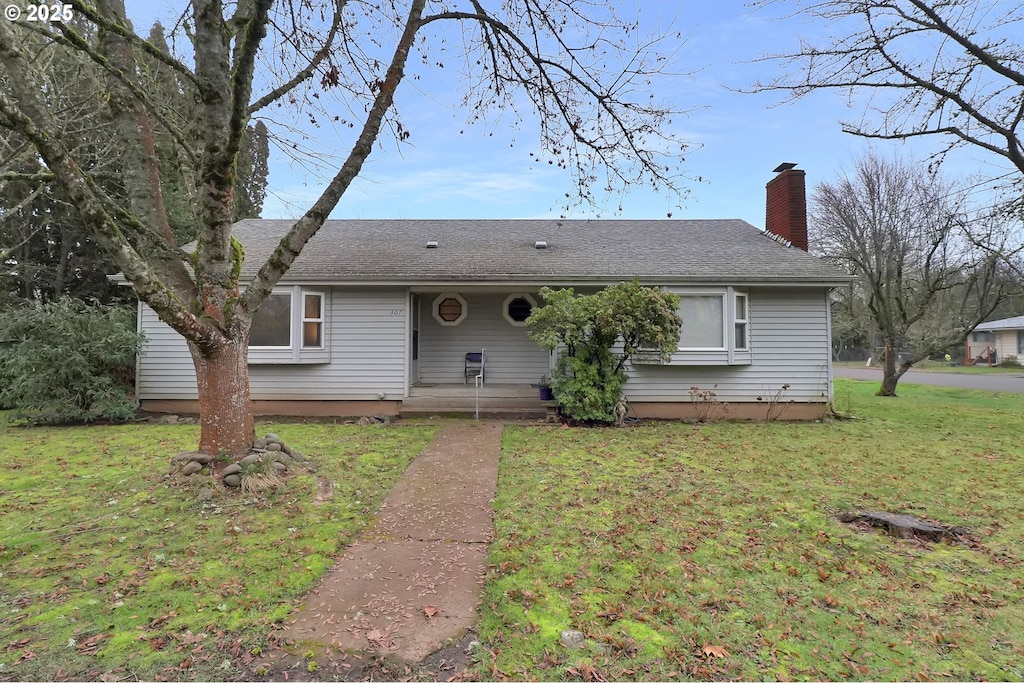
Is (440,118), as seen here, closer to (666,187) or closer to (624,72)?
(624,72)

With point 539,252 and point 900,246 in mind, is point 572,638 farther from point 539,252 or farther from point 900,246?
point 900,246

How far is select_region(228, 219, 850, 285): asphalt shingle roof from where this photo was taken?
924 centimetres

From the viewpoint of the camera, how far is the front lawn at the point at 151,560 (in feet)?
7.71

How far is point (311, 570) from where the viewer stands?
3.22 m

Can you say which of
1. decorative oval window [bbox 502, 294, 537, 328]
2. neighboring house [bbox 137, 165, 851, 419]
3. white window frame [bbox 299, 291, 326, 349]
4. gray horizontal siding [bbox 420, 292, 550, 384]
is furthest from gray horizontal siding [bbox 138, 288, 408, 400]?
decorative oval window [bbox 502, 294, 537, 328]

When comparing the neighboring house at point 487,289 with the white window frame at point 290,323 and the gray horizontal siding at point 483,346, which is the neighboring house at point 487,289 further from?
the gray horizontal siding at point 483,346

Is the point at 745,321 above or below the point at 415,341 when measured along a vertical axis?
above

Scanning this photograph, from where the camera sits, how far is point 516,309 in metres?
11.2

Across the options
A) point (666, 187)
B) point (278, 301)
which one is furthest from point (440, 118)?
point (278, 301)

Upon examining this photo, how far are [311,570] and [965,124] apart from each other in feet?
38.9

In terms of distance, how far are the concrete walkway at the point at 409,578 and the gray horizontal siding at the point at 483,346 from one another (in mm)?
6028

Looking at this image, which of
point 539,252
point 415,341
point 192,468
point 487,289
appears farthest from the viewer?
point 415,341

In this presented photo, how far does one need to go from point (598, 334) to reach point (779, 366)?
156 inches

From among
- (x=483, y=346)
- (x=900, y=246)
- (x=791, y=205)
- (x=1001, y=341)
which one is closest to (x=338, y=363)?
(x=483, y=346)
